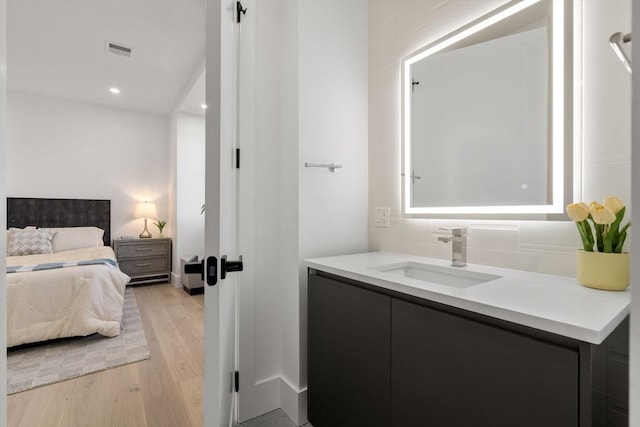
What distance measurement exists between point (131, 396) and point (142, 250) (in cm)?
309

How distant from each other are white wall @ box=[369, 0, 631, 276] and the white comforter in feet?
8.10

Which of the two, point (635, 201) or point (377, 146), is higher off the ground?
point (377, 146)

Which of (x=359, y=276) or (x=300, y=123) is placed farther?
(x=300, y=123)

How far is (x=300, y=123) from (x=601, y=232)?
126cm

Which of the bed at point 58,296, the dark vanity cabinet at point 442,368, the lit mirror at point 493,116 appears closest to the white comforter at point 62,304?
the bed at point 58,296

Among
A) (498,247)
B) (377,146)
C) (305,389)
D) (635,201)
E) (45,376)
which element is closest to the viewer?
(635,201)

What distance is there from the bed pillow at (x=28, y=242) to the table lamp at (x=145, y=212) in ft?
3.82

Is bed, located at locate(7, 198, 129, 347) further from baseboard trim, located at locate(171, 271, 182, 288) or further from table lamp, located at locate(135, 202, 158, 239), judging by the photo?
table lamp, located at locate(135, 202, 158, 239)

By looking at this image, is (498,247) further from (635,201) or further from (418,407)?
(635,201)

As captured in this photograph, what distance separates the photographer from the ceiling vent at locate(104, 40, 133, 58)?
283cm

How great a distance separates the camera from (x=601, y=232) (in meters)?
0.87

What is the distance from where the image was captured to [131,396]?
1782 mm

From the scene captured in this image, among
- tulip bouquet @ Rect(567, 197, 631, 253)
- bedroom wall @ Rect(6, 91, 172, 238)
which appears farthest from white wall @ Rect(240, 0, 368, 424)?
bedroom wall @ Rect(6, 91, 172, 238)

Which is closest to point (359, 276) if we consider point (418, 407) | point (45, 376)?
point (418, 407)
